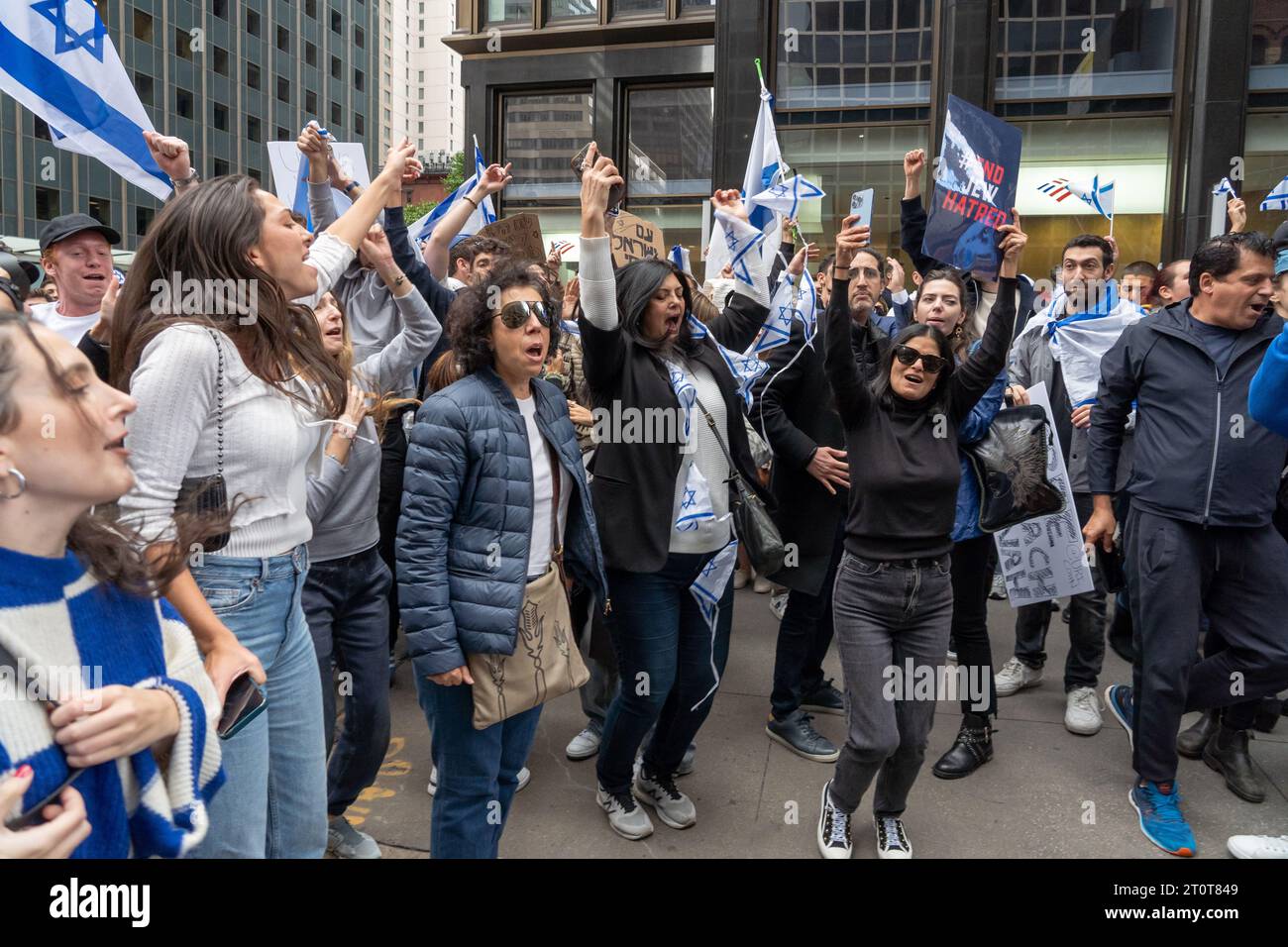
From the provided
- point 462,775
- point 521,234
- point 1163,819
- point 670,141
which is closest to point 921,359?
point 1163,819

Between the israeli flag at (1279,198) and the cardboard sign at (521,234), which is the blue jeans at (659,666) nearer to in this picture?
the cardboard sign at (521,234)

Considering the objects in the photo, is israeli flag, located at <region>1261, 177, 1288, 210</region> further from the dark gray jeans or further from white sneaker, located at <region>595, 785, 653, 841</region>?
white sneaker, located at <region>595, 785, 653, 841</region>

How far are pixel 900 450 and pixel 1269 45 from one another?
11.7 meters

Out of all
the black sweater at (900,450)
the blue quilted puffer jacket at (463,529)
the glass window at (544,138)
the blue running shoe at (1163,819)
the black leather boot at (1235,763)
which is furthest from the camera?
the glass window at (544,138)

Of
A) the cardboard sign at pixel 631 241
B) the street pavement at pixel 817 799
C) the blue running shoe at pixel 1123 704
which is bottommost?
the street pavement at pixel 817 799

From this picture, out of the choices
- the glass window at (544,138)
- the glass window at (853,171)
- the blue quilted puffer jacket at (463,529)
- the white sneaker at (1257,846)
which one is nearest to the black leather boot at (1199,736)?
the white sneaker at (1257,846)

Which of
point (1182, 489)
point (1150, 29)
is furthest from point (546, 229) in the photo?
point (1182, 489)

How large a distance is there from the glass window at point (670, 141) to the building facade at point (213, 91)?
18.3 metres

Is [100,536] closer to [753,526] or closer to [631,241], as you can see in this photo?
[753,526]

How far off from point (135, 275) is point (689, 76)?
50.5 feet

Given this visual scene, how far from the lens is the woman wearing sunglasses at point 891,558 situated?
3367 millimetres

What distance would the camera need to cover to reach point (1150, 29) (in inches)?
473

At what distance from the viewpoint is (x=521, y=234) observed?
555 centimetres
